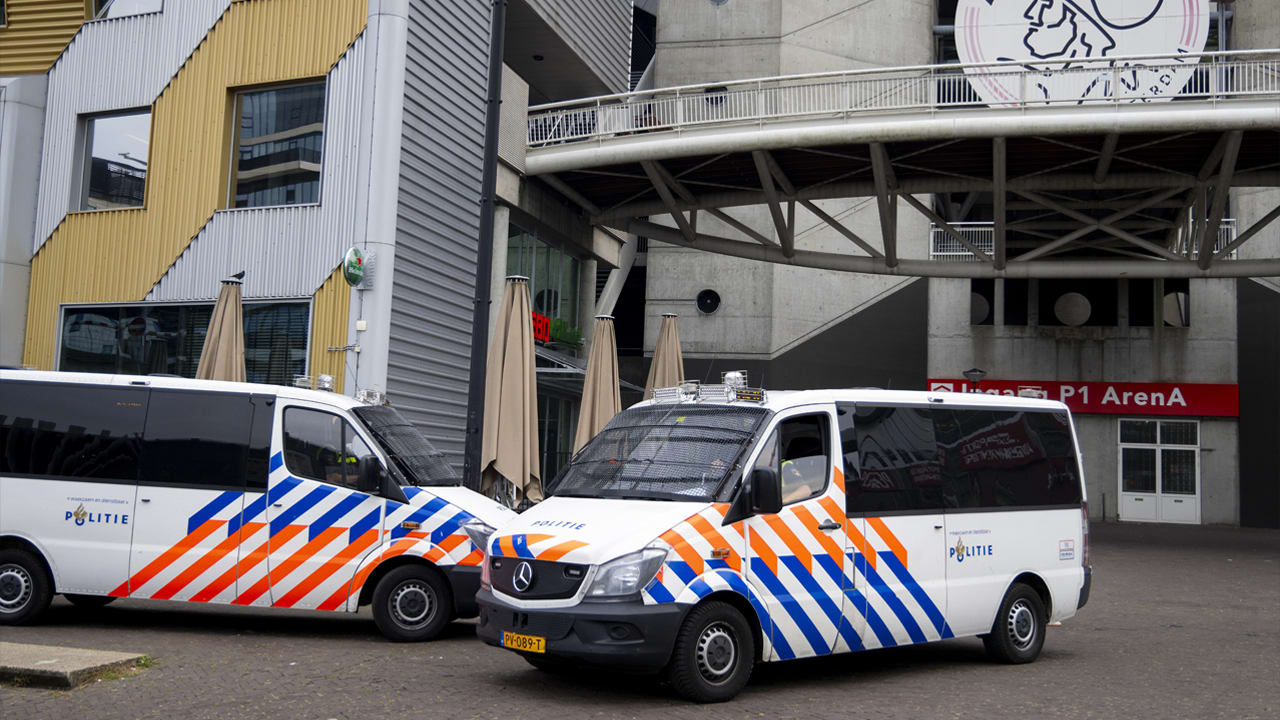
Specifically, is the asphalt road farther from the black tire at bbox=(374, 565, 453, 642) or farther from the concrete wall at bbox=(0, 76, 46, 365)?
the concrete wall at bbox=(0, 76, 46, 365)

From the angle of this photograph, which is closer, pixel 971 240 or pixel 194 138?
pixel 194 138

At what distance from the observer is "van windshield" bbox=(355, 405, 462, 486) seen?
10.1 m

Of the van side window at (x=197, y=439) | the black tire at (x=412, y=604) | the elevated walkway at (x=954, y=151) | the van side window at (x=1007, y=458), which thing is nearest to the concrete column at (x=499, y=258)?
the elevated walkway at (x=954, y=151)

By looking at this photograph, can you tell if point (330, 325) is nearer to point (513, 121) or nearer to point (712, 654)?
point (513, 121)

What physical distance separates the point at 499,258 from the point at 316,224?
426 centimetres

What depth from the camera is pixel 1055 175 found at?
79.0 ft

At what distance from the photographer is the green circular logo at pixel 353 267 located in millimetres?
17500

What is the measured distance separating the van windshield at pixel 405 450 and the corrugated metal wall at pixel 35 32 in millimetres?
13681

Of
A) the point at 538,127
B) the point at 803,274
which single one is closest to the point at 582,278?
the point at 538,127

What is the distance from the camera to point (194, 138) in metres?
19.2

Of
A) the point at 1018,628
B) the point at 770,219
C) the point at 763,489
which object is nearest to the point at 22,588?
the point at 763,489

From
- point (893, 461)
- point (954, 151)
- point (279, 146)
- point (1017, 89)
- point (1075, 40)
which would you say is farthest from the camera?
point (1075, 40)

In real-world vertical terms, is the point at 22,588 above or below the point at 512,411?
below

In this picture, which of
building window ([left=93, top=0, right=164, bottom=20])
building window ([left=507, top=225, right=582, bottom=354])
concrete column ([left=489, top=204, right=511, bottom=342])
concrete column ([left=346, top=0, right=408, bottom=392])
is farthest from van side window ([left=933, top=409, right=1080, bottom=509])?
building window ([left=93, top=0, right=164, bottom=20])
